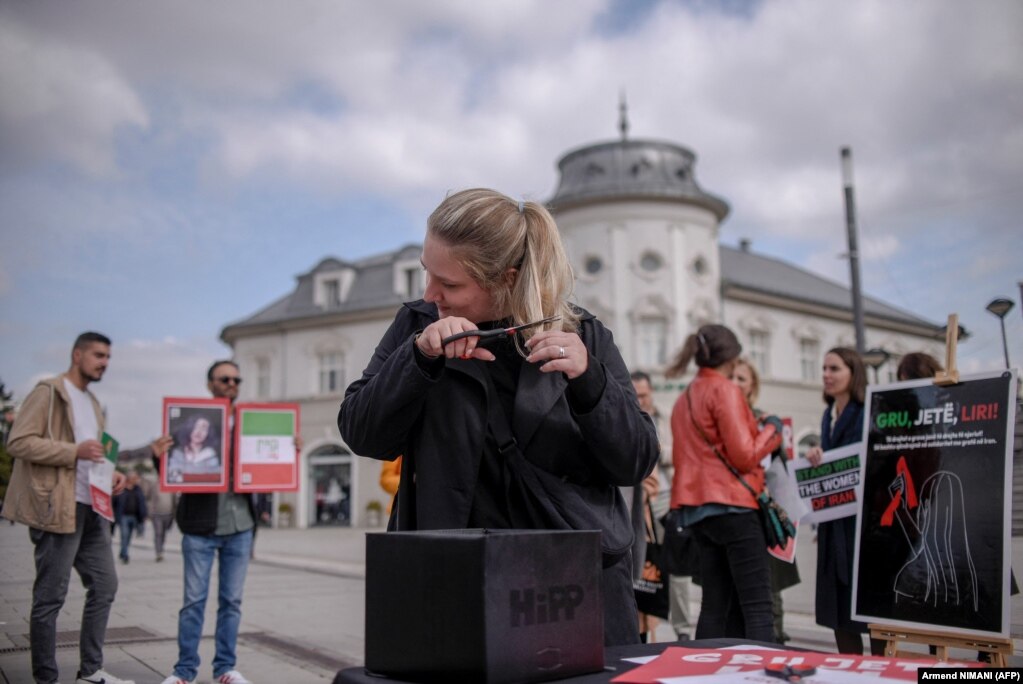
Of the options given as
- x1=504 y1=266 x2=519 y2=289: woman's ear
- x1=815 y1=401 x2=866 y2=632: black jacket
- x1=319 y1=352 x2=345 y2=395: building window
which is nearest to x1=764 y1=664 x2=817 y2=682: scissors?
x1=504 y1=266 x2=519 y2=289: woman's ear

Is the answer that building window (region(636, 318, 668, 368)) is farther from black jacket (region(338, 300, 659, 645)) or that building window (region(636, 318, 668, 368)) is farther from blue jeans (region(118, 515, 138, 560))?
black jacket (region(338, 300, 659, 645))

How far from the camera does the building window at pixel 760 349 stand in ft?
129

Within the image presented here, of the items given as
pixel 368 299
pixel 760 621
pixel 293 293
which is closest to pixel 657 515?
pixel 760 621

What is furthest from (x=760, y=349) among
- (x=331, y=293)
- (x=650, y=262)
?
(x=331, y=293)

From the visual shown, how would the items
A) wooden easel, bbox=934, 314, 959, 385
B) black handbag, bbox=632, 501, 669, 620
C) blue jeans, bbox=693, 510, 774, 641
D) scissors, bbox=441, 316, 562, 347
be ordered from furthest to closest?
black handbag, bbox=632, 501, 669, 620 → blue jeans, bbox=693, 510, 774, 641 → wooden easel, bbox=934, 314, 959, 385 → scissors, bbox=441, 316, 562, 347

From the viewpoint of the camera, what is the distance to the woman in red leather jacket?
4863 mm

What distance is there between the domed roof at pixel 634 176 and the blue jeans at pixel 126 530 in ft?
67.8

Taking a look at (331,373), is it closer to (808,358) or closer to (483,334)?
(808,358)

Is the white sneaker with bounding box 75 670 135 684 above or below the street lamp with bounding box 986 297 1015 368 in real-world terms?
below

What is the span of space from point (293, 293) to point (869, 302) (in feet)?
101

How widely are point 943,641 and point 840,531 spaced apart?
4.24 ft

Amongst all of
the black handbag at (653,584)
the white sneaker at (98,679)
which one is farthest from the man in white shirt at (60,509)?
the black handbag at (653,584)

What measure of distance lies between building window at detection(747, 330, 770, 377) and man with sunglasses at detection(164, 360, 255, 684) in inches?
1400

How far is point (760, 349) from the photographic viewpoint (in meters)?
39.8
